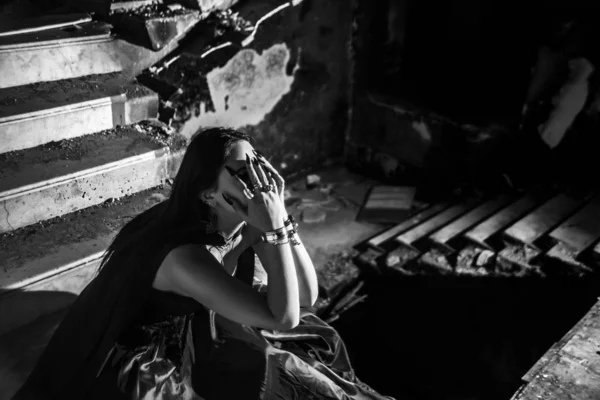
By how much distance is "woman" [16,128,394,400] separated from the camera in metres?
2.25

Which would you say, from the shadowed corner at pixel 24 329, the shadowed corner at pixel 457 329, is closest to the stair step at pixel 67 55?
the shadowed corner at pixel 24 329

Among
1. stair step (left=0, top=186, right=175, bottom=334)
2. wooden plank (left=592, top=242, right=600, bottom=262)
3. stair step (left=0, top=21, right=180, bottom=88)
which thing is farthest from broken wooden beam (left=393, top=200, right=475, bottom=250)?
stair step (left=0, top=21, right=180, bottom=88)

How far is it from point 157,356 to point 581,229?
3.46 m

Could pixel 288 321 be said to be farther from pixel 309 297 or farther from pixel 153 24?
pixel 153 24

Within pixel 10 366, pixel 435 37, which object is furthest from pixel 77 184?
pixel 435 37

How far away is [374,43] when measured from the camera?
18.8 feet

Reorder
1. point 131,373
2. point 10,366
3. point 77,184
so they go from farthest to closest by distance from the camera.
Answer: point 77,184 → point 10,366 → point 131,373

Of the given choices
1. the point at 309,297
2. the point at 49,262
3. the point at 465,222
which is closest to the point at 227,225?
the point at 309,297

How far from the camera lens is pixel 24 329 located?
291 centimetres

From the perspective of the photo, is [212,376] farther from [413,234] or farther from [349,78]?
[349,78]

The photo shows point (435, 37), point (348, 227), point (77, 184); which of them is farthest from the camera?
point (435, 37)

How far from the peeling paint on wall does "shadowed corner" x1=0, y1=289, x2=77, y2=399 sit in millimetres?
2067

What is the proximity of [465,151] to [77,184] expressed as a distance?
11.4 ft

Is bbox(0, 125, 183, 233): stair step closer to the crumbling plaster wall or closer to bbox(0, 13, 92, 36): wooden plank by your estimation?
bbox(0, 13, 92, 36): wooden plank
